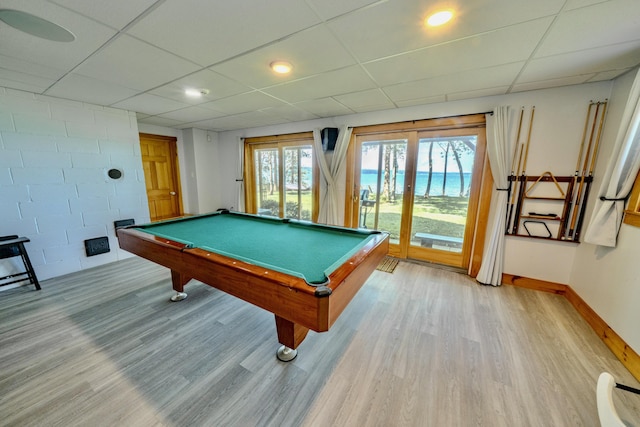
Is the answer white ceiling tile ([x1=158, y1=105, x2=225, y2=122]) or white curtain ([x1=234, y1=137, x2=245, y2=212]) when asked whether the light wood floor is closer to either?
white ceiling tile ([x1=158, y1=105, x2=225, y2=122])

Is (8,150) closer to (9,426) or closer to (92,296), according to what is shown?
(92,296)

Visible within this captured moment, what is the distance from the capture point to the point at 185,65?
1894 millimetres

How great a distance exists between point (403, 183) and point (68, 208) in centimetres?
462

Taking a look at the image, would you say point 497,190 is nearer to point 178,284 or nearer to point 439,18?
point 439,18

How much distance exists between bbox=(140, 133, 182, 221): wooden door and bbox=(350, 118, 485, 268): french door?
391 centimetres

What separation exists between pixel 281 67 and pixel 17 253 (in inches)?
139

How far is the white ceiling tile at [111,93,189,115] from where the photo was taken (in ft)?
9.07

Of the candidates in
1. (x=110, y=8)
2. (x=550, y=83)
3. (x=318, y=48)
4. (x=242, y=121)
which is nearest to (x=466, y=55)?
(x=318, y=48)

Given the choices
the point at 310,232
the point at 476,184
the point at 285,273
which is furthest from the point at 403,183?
the point at 285,273

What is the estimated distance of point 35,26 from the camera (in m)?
1.37

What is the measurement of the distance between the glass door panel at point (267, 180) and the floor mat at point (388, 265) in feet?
8.33

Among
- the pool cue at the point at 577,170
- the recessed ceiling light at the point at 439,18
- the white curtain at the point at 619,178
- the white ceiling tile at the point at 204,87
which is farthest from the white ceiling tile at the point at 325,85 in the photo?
the pool cue at the point at 577,170

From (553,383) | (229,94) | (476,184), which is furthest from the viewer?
(476,184)

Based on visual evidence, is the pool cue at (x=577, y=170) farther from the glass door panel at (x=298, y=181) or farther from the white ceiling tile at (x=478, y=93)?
the glass door panel at (x=298, y=181)
